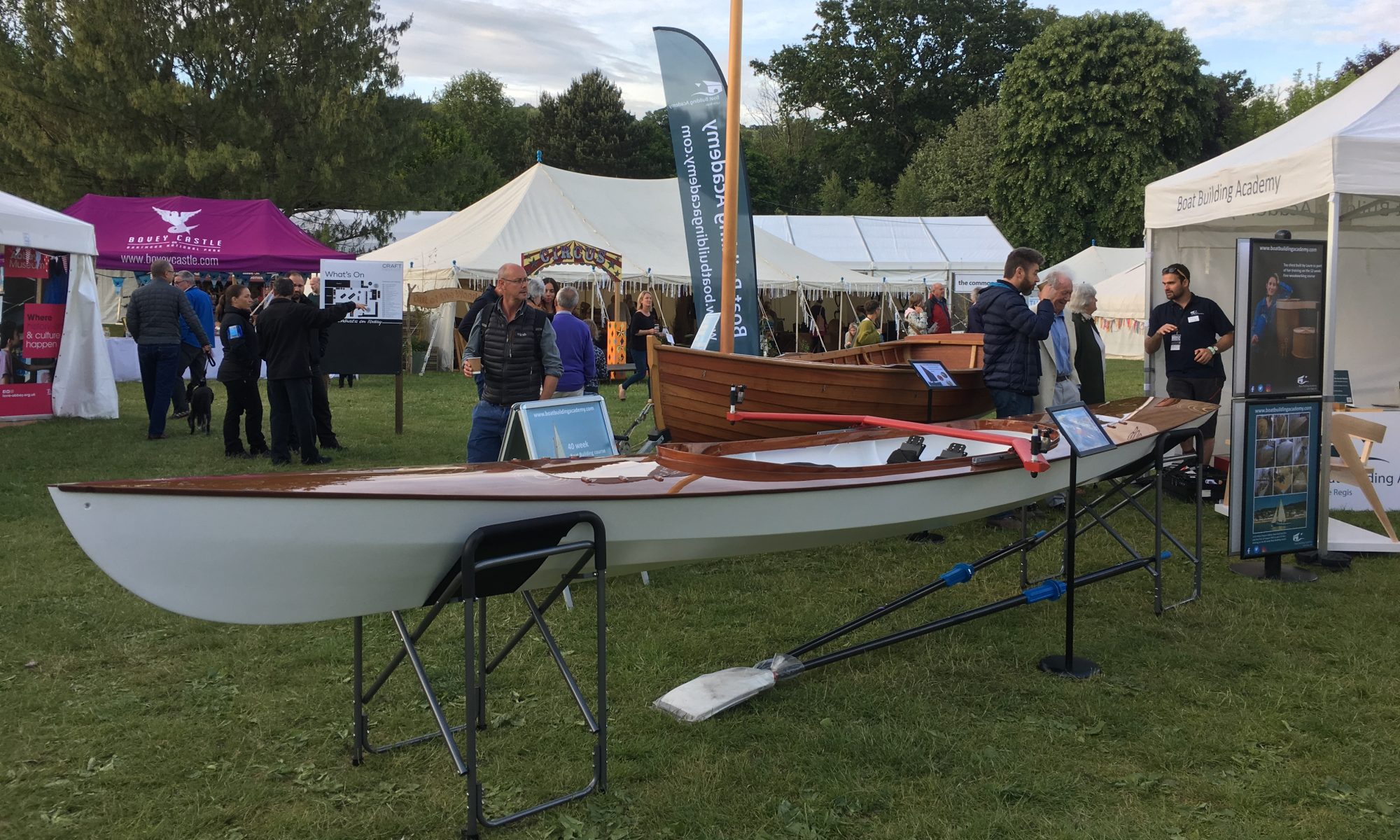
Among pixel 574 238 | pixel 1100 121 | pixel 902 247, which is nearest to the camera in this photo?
pixel 574 238

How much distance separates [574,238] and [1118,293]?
563 inches

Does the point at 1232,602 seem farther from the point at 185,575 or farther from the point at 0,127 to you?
the point at 0,127

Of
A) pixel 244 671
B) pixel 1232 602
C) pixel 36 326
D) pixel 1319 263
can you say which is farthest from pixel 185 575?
pixel 36 326

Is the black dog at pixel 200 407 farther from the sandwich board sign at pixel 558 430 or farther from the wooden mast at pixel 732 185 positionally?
the sandwich board sign at pixel 558 430

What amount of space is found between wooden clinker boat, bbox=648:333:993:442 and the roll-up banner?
1.21 metres

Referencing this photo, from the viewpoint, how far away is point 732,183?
717 cm

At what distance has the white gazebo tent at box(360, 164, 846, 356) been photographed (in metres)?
17.1

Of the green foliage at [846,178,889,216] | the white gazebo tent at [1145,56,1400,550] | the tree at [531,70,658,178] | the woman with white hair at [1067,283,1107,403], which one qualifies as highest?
the tree at [531,70,658,178]

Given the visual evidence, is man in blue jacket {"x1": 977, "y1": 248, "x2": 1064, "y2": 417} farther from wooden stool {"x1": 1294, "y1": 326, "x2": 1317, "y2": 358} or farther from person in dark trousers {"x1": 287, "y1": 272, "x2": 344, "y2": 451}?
person in dark trousers {"x1": 287, "y1": 272, "x2": 344, "y2": 451}

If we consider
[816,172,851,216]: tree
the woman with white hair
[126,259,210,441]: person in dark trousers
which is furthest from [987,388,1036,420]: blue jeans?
[816,172,851,216]: tree

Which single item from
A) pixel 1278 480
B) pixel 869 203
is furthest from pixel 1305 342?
pixel 869 203

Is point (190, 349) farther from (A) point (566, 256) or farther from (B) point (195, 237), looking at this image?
(B) point (195, 237)

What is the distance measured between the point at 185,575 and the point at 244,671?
1562mm

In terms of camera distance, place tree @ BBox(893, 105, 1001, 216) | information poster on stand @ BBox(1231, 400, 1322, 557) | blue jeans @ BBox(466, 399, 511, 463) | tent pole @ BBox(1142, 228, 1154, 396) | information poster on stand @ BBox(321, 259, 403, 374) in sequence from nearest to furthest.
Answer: information poster on stand @ BBox(1231, 400, 1322, 557) < blue jeans @ BBox(466, 399, 511, 463) < tent pole @ BBox(1142, 228, 1154, 396) < information poster on stand @ BBox(321, 259, 403, 374) < tree @ BBox(893, 105, 1001, 216)
